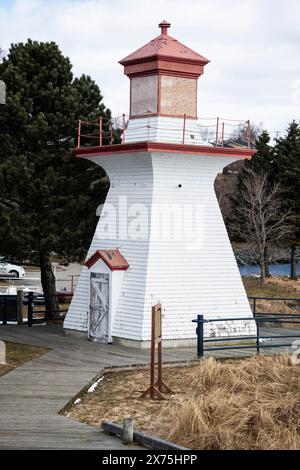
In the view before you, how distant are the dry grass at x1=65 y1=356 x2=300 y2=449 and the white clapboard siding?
222cm

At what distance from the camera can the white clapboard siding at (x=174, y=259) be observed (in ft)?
62.2

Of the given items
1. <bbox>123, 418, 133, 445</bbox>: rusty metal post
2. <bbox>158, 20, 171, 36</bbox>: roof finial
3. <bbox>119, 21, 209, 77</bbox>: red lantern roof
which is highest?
<bbox>158, 20, 171, 36</bbox>: roof finial

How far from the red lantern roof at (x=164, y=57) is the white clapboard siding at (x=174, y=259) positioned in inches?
82.7

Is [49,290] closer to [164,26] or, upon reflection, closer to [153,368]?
[164,26]

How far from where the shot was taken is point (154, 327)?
554 inches

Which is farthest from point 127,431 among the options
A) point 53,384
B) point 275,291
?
point 275,291

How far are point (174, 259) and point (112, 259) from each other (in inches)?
60.4

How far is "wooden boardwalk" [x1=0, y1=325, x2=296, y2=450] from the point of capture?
11.3 metres

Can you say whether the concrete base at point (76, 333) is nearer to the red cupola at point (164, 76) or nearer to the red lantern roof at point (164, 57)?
the red cupola at point (164, 76)

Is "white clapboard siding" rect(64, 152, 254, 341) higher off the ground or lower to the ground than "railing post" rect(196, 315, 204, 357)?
higher

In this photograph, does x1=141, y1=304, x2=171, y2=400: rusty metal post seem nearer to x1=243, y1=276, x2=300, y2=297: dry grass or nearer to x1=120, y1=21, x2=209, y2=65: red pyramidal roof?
x1=120, y1=21, x2=209, y2=65: red pyramidal roof

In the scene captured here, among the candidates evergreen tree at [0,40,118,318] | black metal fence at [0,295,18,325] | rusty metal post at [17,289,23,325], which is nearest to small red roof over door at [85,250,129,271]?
evergreen tree at [0,40,118,318]

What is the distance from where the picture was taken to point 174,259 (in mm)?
19281

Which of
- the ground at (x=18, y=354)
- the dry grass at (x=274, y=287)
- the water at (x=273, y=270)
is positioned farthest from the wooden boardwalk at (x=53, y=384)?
the water at (x=273, y=270)
